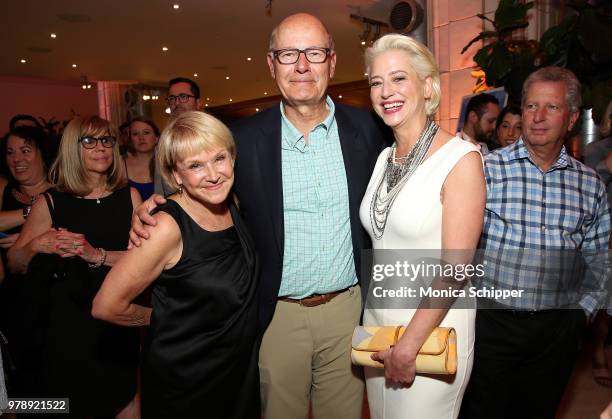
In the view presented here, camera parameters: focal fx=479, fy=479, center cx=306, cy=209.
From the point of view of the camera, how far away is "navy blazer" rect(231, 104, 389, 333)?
192 cm

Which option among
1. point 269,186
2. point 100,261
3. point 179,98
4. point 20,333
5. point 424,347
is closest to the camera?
point 424,347

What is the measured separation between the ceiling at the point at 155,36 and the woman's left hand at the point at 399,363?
696cm

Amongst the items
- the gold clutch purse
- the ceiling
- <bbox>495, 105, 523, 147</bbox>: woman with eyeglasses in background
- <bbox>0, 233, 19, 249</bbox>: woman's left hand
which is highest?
the ceiling

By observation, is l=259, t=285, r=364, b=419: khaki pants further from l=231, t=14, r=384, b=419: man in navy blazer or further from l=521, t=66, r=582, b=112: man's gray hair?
l=521, t=66, r=582, b=112: man's gray hair

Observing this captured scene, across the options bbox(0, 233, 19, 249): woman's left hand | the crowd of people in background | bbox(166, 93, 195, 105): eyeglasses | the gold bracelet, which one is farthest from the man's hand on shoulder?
bbox(166, 93, 195, 105): eyeglasses

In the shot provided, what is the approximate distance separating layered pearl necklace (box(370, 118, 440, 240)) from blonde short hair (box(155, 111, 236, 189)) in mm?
602

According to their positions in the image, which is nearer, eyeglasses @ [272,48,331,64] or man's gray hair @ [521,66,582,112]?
eyeglasses @ [272,48,331,64]

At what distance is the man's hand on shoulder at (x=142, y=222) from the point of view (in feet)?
5.31

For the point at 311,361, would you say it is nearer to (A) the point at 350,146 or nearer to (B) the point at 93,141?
(A) the point at 350,146

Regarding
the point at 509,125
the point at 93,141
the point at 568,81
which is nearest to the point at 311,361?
the point at 93,141

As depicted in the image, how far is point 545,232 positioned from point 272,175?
47.2 inches

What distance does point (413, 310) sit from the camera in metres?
1.70

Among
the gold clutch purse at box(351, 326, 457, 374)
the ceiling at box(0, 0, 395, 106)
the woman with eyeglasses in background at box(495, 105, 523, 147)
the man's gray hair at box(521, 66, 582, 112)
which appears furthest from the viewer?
the ceiling at box(0, 0, 395, 106)

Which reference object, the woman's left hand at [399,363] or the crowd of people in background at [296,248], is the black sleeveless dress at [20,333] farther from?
the woman's left hand at [399,363]
